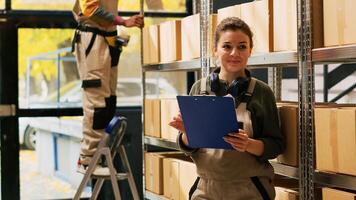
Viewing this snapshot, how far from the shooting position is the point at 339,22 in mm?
2426

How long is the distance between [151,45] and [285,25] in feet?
5.94

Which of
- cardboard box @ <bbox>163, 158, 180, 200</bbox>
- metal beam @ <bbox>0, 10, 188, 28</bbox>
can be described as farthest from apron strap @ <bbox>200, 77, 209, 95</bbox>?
metal beam @ <bbox>0, 10, 188, 28</bbox>

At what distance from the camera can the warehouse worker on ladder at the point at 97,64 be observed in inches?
153

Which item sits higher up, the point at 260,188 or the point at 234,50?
the point at 234,50

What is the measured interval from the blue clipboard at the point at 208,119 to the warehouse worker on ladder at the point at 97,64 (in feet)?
4.86

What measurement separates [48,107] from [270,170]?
304cm

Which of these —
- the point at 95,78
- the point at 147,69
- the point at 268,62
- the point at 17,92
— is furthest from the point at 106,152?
the point at 17,92

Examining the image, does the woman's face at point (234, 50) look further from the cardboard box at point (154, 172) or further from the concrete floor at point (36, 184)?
the concrete floor at point (36, 184)

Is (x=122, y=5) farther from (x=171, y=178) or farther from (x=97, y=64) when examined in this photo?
(x=171, y=178)

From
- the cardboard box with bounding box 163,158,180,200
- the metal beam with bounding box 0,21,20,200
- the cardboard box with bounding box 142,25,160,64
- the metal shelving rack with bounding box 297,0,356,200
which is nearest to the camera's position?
the metal shelving rack with bounding box 297,0,356,200

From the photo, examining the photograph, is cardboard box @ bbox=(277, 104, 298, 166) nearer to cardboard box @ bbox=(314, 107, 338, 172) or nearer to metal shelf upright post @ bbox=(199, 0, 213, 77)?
cardboard box @ bbox=(314, 107, 338, 172)

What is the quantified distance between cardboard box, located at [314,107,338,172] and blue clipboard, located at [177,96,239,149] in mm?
381

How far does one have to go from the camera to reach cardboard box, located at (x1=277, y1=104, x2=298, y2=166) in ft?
8.66

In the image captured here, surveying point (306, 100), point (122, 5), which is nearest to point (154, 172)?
point (122, 5)
